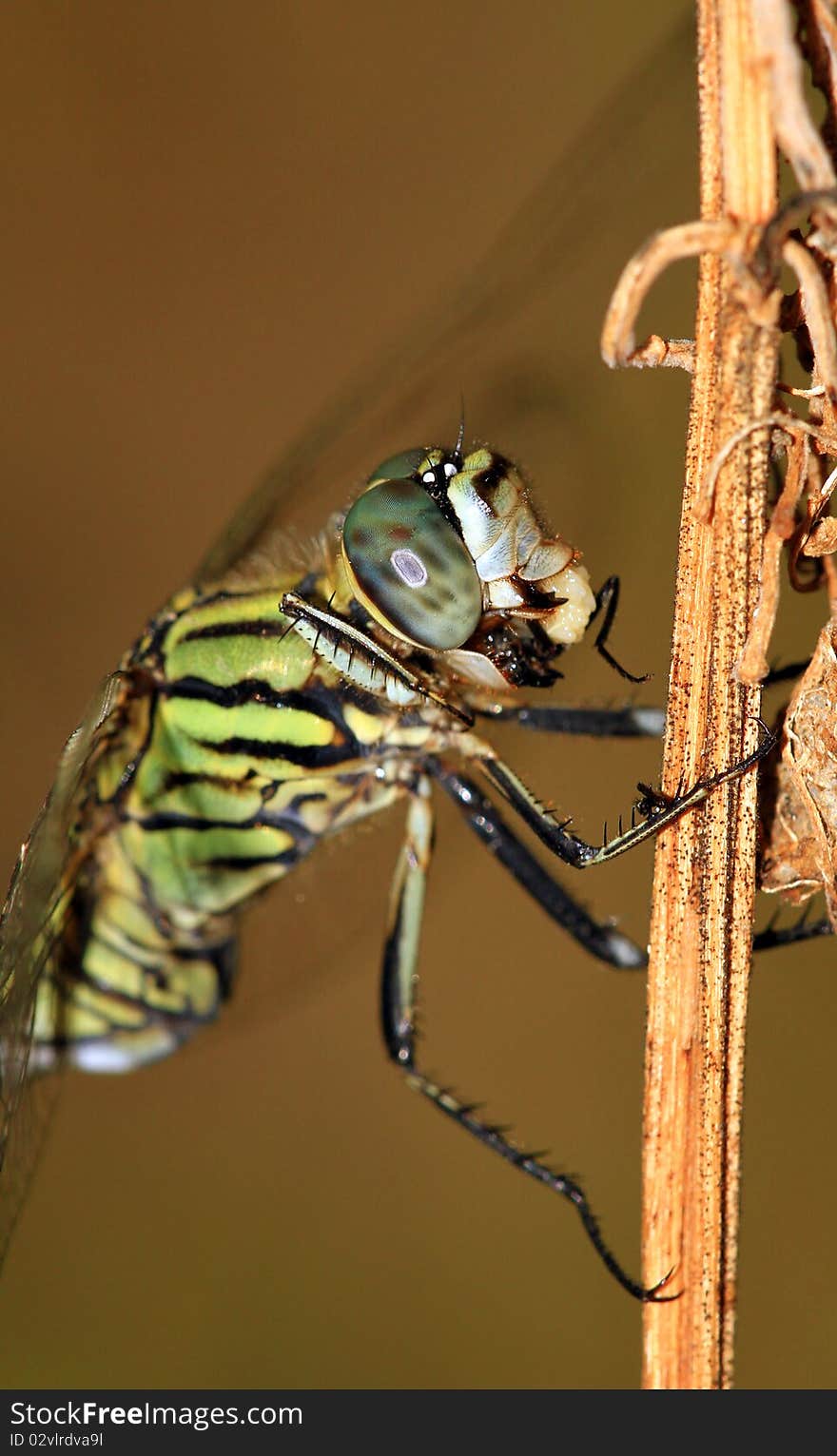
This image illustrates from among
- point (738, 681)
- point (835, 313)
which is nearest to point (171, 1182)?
point (738, 681)

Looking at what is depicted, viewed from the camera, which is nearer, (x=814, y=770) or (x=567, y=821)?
(x=814, y=770)

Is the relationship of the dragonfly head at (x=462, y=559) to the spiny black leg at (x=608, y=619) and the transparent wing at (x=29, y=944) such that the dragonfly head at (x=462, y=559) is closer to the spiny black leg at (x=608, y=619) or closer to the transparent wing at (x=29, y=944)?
the spiny black leg at (x=608, y=619)

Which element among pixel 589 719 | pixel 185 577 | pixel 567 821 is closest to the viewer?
pixel 567 821

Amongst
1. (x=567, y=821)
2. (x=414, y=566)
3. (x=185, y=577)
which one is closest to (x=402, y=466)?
(x=414, y=566)

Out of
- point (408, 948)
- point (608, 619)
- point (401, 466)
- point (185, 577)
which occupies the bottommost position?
point (408, 948)

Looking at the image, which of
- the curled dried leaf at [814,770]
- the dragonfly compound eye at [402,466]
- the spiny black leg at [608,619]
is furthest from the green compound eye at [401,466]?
the curled dried leaf at [814,770]

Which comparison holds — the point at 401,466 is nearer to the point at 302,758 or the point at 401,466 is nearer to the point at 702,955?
the point at 302,758

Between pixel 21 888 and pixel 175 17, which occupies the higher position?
pixel 175 17
